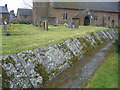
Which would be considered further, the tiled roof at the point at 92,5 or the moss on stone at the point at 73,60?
the tiled roof at the point at 92,5

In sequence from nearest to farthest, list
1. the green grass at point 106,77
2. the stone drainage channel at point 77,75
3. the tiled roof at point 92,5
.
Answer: the green grass at point 106,77
the stone drainage channel at point 77,75
the tiled roof at point 92,5

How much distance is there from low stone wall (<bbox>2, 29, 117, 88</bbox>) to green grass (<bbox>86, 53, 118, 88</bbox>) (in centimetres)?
201

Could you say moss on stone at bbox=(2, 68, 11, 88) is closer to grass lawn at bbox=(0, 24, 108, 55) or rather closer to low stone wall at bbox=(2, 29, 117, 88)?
low stone wall at bbox=(2, 29, 117, 88)

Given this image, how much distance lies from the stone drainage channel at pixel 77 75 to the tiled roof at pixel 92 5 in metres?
37.1

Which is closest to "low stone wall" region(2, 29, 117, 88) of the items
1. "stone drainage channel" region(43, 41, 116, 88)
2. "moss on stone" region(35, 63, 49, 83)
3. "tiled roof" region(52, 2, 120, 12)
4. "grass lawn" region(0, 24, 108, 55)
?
"moss on stone" region(35, 63, 49, 83)

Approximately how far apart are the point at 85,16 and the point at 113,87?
39654 millimetres

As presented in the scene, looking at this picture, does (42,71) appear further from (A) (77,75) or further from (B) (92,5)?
(B) (92,5)

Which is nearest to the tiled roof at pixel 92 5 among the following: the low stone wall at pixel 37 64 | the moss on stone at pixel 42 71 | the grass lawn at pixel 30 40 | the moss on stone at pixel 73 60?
the grass lawn at pixel 30 40

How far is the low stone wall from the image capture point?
22.0 ft

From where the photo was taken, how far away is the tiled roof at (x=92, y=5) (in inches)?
1819

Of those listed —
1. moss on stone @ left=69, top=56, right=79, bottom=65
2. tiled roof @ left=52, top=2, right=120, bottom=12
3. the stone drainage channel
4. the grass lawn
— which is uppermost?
tiled roof @ left=52, top=2, right=120, bottom=12

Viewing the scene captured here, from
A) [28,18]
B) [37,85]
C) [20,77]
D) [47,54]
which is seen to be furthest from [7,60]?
[28,18]

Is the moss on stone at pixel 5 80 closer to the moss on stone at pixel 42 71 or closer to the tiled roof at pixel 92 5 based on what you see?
the moss on stone at pixel 42 71

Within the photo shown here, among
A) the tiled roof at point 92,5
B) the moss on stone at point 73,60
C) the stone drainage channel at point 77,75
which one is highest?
the tiled roof at point 92,5
